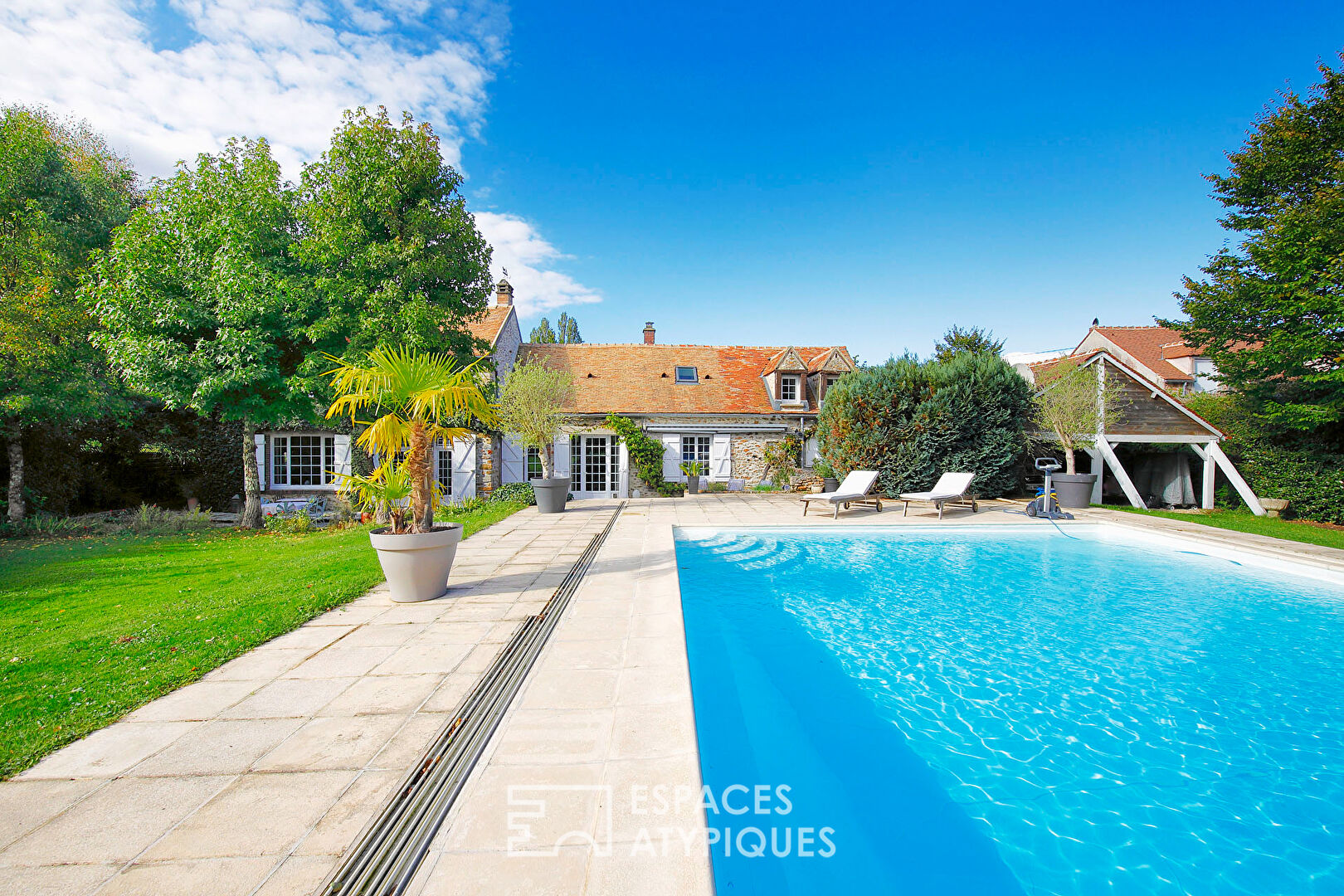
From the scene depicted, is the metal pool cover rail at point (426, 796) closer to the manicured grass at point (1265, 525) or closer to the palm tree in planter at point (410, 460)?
the palm tree in planter at point (410, 460)

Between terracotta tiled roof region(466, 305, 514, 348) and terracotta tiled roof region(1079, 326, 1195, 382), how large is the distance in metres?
29.1

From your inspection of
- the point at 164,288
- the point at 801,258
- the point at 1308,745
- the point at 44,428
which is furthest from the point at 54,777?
the point at 801,258

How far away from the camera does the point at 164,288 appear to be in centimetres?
1109

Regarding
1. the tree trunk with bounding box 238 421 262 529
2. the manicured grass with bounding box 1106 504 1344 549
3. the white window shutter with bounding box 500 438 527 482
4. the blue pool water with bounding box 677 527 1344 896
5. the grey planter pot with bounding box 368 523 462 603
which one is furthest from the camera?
the white window shutter with bounding box 500 438 527 482

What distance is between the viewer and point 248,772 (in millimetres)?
2510

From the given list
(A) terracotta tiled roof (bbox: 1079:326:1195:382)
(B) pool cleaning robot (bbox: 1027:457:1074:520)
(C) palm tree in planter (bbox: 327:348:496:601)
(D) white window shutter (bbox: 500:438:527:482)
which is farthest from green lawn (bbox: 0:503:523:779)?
(A) terracotta tiled roof (bbox: 1079:326:1195:382)

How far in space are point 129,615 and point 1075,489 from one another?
1666cm

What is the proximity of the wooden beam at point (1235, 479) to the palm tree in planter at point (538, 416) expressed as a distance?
17.2 m

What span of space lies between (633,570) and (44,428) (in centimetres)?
1610

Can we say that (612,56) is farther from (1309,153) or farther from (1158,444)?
(1158,444)

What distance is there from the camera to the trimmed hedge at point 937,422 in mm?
14281

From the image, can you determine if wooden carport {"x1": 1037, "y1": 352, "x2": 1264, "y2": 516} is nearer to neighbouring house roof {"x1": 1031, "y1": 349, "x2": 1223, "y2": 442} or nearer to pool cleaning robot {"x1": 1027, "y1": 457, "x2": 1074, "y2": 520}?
neighbouring house roof {"x1": 1031, "y1": 349, "x2": 1223, "y2": 442}

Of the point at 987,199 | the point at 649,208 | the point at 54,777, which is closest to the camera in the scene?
the point at 54,777

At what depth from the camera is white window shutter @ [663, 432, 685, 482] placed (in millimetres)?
17875
